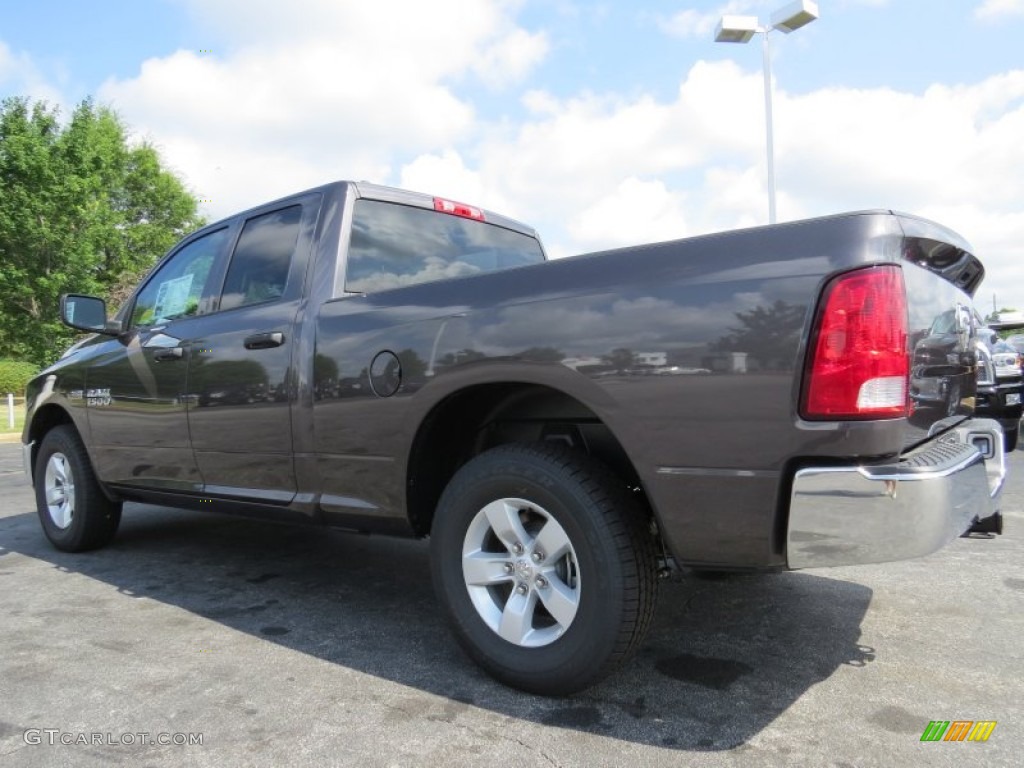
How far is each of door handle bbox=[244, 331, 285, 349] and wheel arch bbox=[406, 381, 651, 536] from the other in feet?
2.93

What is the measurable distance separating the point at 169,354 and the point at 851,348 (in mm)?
3216

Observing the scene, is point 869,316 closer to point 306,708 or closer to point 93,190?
point 306,708

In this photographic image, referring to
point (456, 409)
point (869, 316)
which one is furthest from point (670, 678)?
point (869, 316)

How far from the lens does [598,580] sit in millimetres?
2207

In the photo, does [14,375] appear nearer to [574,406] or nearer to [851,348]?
[574,406]

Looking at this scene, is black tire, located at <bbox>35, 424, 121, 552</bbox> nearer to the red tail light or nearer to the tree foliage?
the red tail light

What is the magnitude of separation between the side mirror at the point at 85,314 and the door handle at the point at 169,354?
62 centimetres

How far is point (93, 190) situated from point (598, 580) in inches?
842

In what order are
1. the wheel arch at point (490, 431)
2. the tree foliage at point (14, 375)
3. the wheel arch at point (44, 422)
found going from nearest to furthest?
the wheel arch at point (490, 431), the wheel arch at point (44, 422), the tree foliage at point (14, 375)

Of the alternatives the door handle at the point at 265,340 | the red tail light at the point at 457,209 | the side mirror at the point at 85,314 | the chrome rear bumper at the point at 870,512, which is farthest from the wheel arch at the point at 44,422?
the chrome rear bumper at the point at 870,512

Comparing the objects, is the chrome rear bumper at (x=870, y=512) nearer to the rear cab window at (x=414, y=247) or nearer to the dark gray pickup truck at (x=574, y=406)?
the dark gray pickup truck at (x=574, y=406)

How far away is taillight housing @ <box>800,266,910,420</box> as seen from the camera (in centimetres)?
190

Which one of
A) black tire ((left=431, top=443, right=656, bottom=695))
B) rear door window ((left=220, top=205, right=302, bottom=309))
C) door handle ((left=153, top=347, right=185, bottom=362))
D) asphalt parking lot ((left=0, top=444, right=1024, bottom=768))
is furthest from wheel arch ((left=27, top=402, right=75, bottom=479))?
black tire ((left=431, top=443, right=656, bottom=695))

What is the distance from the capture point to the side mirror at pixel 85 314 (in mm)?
4137
